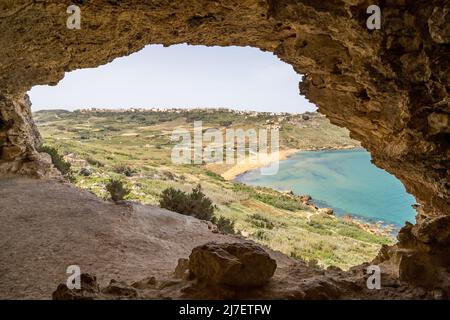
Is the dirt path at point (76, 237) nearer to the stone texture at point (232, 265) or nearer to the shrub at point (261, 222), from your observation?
the stone texture at point (232, 265)

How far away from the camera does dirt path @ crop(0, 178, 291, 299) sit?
5203mm

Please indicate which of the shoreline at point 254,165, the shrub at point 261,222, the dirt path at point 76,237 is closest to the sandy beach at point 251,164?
the shoreline at point 254,165

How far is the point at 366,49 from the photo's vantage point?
5105mm

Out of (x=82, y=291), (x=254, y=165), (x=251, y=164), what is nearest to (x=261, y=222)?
(x=82, y=291)

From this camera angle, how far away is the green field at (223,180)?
46.6 ft

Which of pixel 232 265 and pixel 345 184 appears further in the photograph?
pixel 345 184

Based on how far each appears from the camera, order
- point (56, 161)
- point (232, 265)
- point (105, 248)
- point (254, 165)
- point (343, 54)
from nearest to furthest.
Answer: point (232, 265) < point (343, 54) < point (105, 248) < point (56, 161) < point (254, 165)

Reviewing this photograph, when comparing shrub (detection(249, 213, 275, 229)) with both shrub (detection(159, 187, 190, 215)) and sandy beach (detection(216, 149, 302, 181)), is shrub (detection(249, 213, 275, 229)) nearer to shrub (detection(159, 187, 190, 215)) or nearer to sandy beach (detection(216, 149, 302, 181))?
shrub (detection(159, 187, 190, 215))

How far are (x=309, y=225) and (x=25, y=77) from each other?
47.2ft

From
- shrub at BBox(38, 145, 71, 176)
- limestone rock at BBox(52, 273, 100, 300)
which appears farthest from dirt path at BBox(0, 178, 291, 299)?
shrub at BBox(38, 145, 71, 176)

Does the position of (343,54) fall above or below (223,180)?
above

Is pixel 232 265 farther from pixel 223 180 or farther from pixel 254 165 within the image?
pixel 254 165

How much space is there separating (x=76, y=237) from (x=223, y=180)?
85.6 feet

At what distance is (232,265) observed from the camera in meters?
3.64
